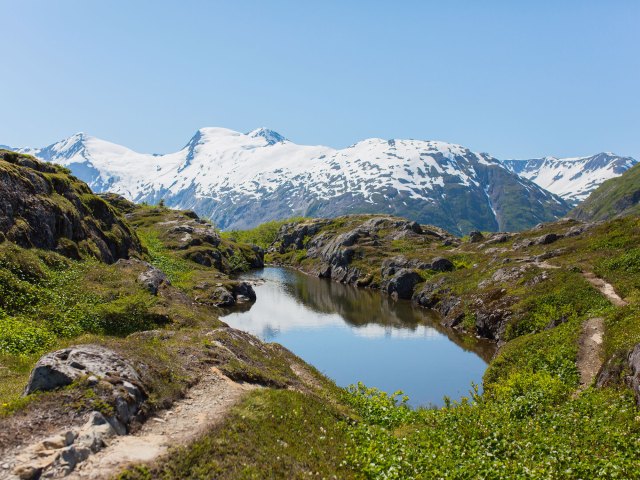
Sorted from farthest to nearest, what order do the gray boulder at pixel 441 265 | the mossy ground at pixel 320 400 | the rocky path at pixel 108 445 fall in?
the gray boulder at pixel 441 265
the mossy ground at pixel 320 400
the rocky path at pixel 108 445

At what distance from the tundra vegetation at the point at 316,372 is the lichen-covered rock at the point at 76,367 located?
617 millimetres

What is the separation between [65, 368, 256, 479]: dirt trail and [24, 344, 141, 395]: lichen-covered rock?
2.45 m

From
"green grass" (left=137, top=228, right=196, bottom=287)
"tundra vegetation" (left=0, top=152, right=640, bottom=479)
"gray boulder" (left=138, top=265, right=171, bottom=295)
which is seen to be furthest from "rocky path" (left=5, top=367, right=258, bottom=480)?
"green grass" (left=137, top=228, right=196, bottom=287)

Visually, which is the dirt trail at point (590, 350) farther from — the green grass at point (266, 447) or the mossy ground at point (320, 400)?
the green grass at point (266, 447)

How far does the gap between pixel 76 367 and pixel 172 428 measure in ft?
15.5

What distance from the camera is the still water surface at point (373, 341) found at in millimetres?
51438

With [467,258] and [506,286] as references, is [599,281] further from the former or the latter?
[467,258]

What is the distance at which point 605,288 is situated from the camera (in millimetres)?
56031

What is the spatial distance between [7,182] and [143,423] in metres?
46.5

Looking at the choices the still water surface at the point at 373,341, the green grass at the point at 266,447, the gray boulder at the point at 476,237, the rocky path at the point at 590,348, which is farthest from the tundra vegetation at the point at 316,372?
the gray boulder at the point at 476,237

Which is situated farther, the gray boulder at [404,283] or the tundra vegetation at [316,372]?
the gray boulder at [404,283]

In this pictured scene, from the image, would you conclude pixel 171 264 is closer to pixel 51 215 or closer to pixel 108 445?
pixel 51 215

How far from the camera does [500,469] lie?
53.8 feet

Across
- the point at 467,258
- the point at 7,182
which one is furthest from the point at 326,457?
the point at 467,258
